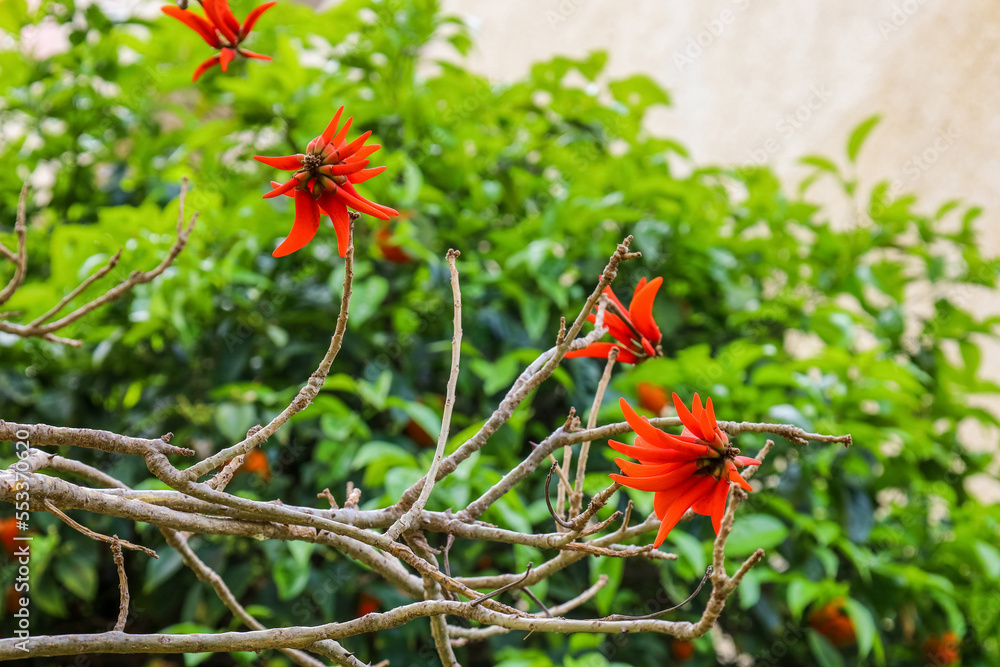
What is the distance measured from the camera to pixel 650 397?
3.69ft

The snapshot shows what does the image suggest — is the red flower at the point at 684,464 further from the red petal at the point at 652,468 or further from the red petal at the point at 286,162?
the red petal at the point at 286,162

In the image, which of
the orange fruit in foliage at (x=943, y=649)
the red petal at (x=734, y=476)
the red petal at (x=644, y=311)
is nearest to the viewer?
the red petal at (x=734, y=476)

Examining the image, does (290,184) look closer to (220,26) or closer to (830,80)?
(220,26)

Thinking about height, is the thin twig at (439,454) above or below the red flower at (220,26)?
below

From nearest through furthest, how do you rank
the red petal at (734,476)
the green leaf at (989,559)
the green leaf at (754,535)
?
1. the red petal at (734,476)
2. the green leaf at (754,535)
3. the green leaf at (989,559)

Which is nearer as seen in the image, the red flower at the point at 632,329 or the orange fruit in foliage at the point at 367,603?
the red flower at the point at 632,329

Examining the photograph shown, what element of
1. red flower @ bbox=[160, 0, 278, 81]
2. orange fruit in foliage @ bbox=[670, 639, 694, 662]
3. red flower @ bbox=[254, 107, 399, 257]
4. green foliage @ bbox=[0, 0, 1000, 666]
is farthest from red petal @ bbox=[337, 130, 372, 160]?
→ orange fruit in foliage @ bbox=[670, 639, 694, 662]

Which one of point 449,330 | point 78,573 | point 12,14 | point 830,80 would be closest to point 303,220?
point 449,330

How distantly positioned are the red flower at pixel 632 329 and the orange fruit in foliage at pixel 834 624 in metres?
0.82

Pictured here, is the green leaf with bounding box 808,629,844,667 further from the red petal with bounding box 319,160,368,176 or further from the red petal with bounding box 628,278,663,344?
the red petal with bounding box 319,160,368,176

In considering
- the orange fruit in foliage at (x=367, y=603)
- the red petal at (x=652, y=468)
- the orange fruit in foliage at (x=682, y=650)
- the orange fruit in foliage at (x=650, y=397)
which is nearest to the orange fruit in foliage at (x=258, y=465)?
the orange fruit in foliage at (x=367, y=603)

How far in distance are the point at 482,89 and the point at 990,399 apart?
5.29ft

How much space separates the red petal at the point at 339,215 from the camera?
0.42 meters

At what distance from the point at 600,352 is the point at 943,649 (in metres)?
1.07
